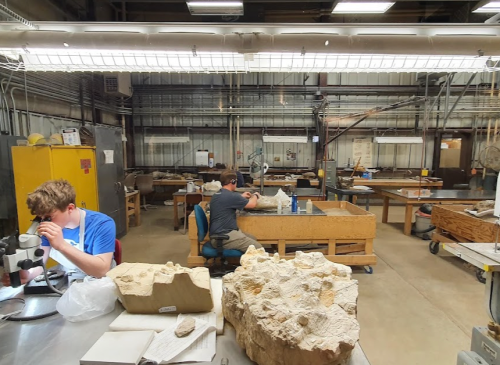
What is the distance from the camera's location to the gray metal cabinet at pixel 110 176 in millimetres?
3916

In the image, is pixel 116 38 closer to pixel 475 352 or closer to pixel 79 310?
pixel 79 310

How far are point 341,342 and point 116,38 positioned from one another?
75.3 inches

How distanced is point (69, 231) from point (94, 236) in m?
0.17

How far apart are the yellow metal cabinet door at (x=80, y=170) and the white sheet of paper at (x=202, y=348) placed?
9.72 ft

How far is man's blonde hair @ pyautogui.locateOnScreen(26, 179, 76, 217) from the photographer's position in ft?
4.43

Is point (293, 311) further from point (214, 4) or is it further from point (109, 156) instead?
point (109, 156)

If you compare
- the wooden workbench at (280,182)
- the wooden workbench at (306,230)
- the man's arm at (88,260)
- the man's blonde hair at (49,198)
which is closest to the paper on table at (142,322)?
the man's arm at (88,260)

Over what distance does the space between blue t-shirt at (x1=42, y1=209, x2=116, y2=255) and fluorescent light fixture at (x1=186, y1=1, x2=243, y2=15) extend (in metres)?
2.62

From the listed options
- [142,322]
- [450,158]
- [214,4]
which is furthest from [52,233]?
[450,158]

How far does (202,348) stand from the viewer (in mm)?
961

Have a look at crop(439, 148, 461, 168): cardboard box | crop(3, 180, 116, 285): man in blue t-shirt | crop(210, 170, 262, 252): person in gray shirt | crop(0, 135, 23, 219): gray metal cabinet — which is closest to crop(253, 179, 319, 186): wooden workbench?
crop(210, 170, 262, 252): person in gray shirt

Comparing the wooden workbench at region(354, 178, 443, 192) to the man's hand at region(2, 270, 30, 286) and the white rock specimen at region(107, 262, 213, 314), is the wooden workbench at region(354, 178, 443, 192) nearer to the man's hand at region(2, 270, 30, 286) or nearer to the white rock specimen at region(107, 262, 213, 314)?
the white rock specimen at region(107, 262, 213, 314)

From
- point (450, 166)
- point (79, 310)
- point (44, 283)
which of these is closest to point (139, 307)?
point (79, 310)

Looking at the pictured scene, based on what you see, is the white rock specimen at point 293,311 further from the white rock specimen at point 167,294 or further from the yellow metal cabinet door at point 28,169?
the yellow metal cabinet door at point 28,169
